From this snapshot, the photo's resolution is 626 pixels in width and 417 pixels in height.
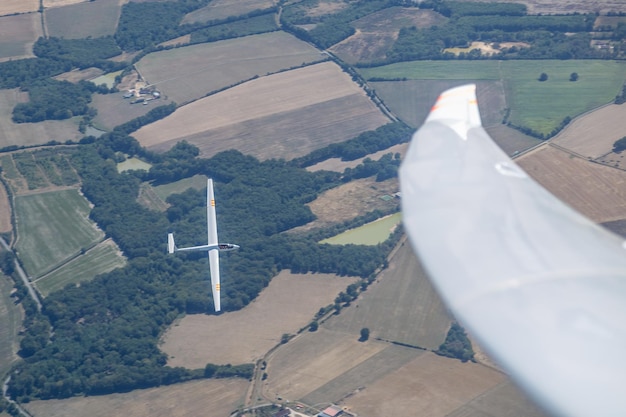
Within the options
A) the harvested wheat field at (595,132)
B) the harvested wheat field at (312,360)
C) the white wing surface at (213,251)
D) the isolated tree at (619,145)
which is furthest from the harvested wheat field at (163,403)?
the isolated tree at (619,145)

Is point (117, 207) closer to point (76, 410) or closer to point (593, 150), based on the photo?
point (76, 410)

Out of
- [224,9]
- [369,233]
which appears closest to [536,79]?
[369,233]

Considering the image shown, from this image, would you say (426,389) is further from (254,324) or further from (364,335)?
(254,324)

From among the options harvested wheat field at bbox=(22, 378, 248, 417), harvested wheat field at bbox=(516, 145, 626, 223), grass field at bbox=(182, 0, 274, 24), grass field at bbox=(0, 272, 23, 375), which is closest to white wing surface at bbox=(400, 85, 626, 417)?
harvested wheat field at bbox=(22, 378, 248, 417)

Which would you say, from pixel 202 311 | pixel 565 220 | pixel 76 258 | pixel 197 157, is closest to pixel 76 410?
pixel 202 311

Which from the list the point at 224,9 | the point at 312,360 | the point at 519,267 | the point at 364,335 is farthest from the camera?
the point at 224,9

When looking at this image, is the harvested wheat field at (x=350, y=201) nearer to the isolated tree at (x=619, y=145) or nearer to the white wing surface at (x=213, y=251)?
the white wing surface at (x=213, y=251)
